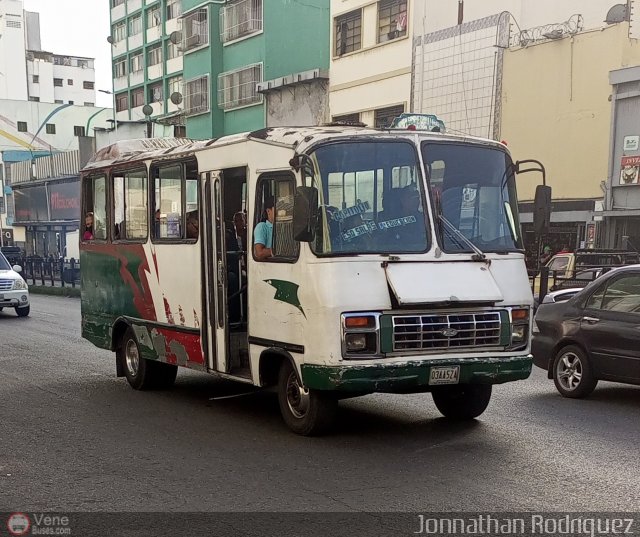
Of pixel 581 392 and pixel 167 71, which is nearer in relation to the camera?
pixel 581 392

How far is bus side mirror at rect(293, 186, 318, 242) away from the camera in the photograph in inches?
267

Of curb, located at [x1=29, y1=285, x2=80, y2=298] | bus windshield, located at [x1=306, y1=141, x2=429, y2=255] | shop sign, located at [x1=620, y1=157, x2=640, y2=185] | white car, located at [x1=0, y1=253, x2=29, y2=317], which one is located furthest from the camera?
curb, located at [x1=29, y1=285, x2=80, y2=298]

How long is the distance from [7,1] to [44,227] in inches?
2037

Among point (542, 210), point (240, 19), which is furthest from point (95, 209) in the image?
point (240, 19)

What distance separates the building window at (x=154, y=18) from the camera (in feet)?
213

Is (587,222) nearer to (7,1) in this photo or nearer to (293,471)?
(293,471)

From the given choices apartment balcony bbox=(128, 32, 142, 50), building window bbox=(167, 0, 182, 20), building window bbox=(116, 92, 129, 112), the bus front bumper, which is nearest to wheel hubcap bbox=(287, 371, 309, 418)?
the bus front bumper

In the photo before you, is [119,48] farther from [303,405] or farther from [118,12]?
[303,405]

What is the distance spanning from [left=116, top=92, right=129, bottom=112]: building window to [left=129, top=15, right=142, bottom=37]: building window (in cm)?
519

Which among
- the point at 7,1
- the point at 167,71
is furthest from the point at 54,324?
the point at 7,1

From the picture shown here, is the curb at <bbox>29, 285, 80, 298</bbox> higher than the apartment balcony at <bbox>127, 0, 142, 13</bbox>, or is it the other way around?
the apartment balcony at <bbox>127, 0, 142, 13</bbox>

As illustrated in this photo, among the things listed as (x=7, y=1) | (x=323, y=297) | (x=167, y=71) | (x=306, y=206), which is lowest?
(x=323, y=297)

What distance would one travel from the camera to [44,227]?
48188 millimetres

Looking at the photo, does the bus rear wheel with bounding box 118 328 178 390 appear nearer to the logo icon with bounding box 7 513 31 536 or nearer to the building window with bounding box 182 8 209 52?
the logo icon with bounding box 7 513 31 536
